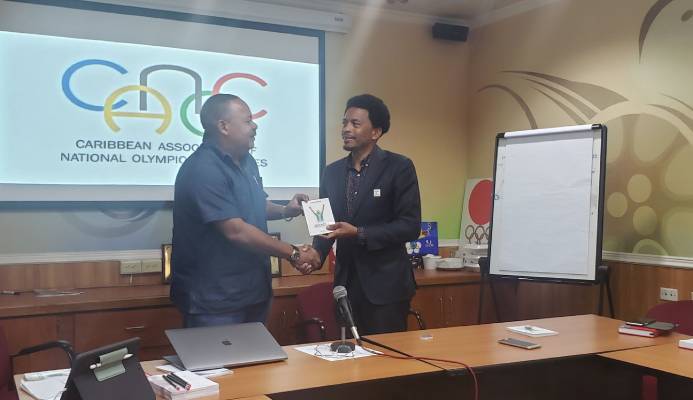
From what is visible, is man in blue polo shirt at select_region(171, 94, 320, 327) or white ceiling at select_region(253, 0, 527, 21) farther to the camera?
white ceiling at select_region(253, 0, 527, 21)

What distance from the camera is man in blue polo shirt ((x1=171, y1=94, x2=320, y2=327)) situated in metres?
2.81

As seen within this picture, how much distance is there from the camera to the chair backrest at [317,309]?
12.2 ft

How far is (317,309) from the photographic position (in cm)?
376

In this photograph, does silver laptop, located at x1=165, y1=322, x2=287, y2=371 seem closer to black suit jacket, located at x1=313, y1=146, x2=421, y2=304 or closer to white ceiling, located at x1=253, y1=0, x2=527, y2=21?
black suit jacket, located at x1=313, y1=146, x2=421, y2=304

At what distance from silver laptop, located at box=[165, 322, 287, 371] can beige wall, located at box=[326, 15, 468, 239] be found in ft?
8.39

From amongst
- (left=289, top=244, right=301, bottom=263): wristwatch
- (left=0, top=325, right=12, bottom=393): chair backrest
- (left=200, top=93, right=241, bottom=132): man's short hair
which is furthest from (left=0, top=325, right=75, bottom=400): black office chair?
(left=200, top=93, right=241, bottom=132): man's short hair

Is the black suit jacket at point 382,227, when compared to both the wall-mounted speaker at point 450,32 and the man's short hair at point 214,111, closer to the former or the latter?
the man's short hair at point 214,111

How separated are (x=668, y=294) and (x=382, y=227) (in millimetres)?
1955

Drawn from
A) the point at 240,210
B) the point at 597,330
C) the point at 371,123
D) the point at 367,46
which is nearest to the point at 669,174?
the point at 597,330

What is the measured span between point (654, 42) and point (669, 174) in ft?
2.57

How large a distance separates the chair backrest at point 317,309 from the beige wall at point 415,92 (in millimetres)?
1296

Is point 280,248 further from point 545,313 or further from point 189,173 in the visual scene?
point 545,313

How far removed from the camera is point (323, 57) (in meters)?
4.78

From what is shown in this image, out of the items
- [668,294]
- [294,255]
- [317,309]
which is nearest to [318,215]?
[294,255]
